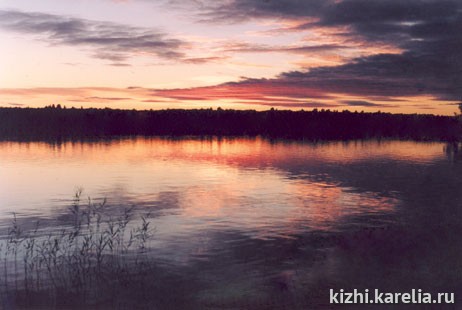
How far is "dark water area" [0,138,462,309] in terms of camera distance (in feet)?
56.0

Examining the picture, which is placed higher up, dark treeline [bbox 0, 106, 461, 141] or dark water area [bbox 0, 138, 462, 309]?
dark treeline [bbox 0, 106, 461, 141]

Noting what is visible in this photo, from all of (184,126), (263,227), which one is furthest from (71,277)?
(184,126)

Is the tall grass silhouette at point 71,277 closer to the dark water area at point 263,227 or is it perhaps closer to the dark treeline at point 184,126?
the dark water area at point 263,227

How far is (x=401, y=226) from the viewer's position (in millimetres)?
28641

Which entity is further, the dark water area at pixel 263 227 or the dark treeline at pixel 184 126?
the dark treeline at pixel 184 126

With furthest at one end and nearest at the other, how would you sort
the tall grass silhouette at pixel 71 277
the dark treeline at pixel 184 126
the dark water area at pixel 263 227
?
the dark treeline at pixel 184 126 → the dark water area at pixel 263 227 → the tall grass silhouette at pixel 71 277

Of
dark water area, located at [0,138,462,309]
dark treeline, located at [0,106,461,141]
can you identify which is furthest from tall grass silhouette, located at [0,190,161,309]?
dark treeline, located at [0,106,461,141]

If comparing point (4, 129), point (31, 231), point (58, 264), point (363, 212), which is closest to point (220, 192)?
point (363, 212)

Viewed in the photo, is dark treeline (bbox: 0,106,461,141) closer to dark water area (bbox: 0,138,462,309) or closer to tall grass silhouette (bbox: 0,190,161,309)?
dark water area (bbox: 0,138,462,309)

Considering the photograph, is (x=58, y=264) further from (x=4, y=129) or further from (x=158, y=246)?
(x=4, y=129)

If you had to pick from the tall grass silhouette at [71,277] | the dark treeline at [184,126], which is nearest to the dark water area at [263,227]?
the tall grass silhouette at [71,277]

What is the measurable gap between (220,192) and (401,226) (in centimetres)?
1694

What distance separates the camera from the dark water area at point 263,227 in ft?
56.0

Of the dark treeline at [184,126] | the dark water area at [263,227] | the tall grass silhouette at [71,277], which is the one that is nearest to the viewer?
the tall grass silhouette at [71,277]
